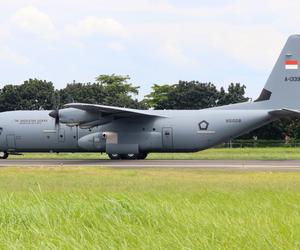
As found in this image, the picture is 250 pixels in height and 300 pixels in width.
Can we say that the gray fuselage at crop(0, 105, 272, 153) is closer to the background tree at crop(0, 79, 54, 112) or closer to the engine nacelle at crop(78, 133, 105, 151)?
the engine nacelle at crop(78, 133, 105, 151)

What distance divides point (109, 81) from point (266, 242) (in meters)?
124

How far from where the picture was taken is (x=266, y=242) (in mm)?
7844

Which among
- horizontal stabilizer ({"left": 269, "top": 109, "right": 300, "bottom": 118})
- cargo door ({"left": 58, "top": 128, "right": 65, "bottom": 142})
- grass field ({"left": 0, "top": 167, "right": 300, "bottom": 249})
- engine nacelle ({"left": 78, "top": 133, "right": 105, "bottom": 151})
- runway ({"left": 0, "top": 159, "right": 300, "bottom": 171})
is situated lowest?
grass field ({"left": 0, "top": 167, "right": 300, "bottom": 249})

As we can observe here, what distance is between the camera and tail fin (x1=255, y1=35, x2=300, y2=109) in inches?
1483

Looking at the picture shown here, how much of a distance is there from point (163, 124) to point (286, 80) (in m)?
8.32

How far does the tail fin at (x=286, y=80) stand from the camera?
37.7m

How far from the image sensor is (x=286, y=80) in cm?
3791

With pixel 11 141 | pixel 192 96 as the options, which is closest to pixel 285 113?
pixel 11 141

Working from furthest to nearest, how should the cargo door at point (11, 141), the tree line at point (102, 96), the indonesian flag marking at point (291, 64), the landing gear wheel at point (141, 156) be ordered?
the tree line at point (102, 96) → the cargo door at point (11, 141) → the landing gear wheel at point (141, 156) → the indonesian flag marking at point (291, 64)

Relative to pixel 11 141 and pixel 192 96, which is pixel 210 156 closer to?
pixel 11 141

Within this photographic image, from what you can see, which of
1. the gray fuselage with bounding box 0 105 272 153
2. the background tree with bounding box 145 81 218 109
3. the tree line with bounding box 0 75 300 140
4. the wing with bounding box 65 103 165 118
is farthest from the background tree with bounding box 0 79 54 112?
the wing with bounding box 65 103 165 118

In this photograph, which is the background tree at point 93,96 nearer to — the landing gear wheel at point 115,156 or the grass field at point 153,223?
the landing gear wheel at point 115,156

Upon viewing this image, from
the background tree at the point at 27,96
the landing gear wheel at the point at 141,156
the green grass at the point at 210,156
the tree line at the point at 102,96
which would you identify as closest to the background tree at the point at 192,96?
the tree line at the point at 102,96

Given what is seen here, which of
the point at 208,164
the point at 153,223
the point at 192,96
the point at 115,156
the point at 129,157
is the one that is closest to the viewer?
the point at 153,223
